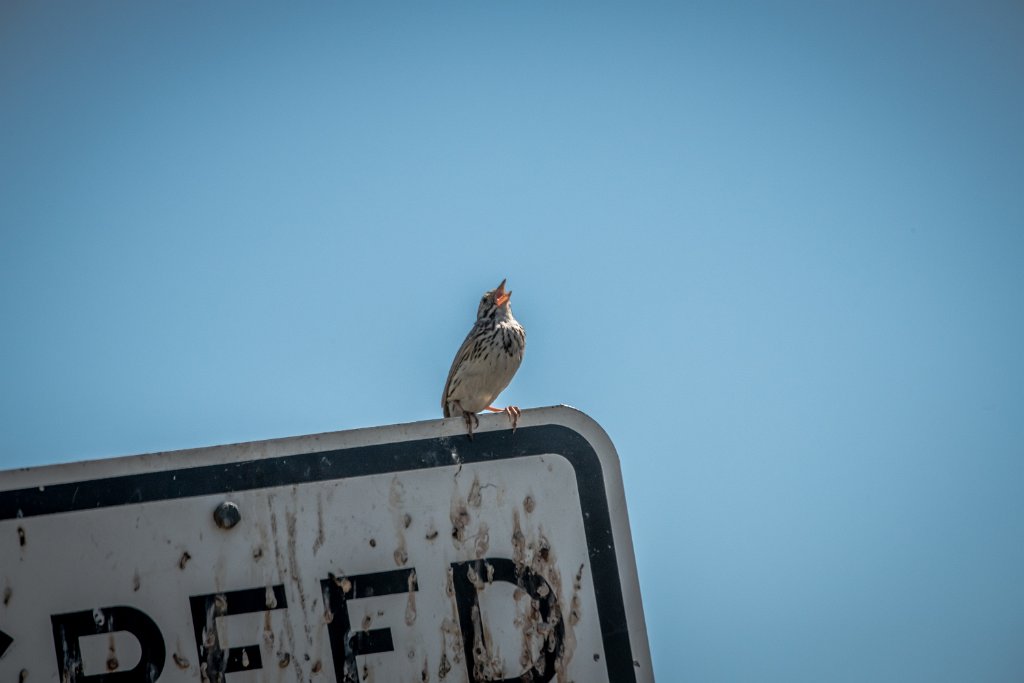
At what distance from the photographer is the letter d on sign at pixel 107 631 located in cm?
197

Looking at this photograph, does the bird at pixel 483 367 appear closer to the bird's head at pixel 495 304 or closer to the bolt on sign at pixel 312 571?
the bird's head at pixel 495 304

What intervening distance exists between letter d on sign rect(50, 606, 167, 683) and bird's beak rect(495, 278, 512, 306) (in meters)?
4.48

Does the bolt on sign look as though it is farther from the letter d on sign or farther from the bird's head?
the bird's head

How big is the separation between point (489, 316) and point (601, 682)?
445 centimetres

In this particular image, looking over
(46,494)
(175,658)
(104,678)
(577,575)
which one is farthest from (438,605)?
(46,494)

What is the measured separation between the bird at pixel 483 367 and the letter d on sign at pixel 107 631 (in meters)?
3.77

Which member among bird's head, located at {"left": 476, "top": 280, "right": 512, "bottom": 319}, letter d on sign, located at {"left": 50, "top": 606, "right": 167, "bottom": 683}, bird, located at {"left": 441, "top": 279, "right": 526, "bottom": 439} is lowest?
letter d on sign, located at {"left": 50, "top": 606, "right": 167, "bottom": 683}

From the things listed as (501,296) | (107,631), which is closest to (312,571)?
(107,631)

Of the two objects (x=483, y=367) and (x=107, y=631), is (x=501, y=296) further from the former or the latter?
(x=107, y=631)

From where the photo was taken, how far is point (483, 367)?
582 cm

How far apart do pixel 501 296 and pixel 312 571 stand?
4.47m

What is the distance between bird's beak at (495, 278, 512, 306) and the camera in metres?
6.38

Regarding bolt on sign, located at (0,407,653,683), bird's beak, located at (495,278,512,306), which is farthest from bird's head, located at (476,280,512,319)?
bolt on sign, located at (0,407,653,683)

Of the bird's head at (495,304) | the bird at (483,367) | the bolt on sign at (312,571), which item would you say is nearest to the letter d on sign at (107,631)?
the bolt on sign at (312,571)
